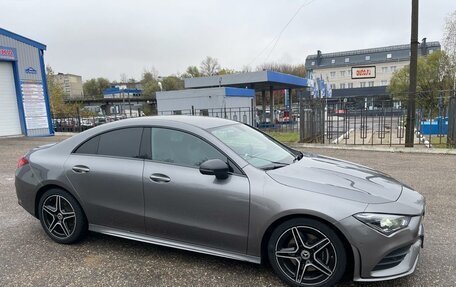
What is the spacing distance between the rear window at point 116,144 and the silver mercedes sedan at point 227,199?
0.01 metres

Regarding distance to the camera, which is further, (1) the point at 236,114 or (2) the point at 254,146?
(1) the point at 236,114

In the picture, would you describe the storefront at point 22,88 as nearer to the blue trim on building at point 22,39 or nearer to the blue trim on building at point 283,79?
the blue trim on building at point 22,39

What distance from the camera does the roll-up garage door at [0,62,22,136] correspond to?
611 inches

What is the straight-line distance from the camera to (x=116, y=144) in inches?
144

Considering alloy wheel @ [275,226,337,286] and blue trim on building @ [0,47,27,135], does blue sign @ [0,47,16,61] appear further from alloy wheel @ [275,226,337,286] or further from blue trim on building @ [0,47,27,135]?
alloy wheel @ [275,226,337,286]

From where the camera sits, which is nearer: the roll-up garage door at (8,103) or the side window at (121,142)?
the side window at (121,142)

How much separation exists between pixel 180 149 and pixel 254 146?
0.80 meters

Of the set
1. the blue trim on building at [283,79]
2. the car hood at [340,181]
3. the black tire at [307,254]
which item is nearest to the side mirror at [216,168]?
the car hood at [340,181]

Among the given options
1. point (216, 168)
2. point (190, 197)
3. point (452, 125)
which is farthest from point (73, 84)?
point (216, 168)

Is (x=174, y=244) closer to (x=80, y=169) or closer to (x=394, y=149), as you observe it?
(x=80, y=169)

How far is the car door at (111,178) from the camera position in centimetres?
340

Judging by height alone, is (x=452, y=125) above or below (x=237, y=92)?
below

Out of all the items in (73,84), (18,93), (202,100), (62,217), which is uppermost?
(73,84)

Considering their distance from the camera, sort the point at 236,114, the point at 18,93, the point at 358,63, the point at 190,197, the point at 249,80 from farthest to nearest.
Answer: the point at 358,63 → the point at 249,80 → the point at 236,114 → the point at 18,93 → the point at 190,197
